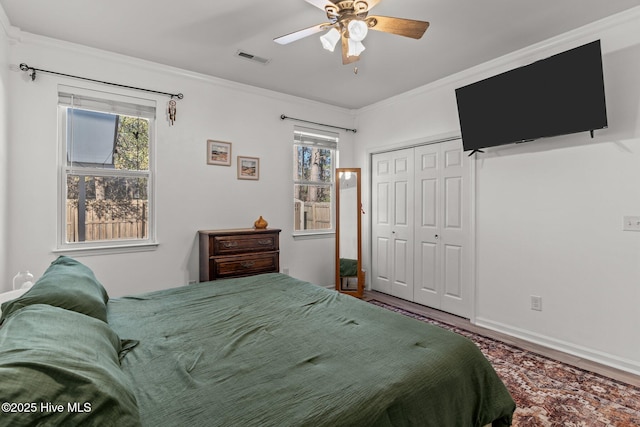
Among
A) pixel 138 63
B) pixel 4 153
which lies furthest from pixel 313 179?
pixel 4 153

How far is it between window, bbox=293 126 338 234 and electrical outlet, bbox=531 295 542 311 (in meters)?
2.61

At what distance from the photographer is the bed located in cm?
80

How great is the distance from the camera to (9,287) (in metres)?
2.79

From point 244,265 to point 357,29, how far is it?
8.18 ft

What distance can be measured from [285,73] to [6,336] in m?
3.29

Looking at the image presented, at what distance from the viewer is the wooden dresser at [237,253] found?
11.0ft

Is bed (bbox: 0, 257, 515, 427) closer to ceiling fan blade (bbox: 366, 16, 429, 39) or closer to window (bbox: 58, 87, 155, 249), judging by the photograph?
window (bbox: 58, 87, 155, 249)

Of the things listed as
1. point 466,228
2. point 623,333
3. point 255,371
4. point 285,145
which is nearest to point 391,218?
point 466,228

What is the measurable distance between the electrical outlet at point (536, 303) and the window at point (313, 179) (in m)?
Answer: 2.61

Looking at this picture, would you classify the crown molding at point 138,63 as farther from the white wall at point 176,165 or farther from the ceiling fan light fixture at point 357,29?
the ceiling fan light fixture at point 357,29

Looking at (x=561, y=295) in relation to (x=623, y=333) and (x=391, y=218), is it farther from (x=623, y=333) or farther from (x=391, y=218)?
(x=391, y=218)

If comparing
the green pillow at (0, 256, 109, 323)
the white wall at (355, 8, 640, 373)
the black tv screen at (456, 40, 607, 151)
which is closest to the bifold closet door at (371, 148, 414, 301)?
the white wall at (355, 8, 640, 373)

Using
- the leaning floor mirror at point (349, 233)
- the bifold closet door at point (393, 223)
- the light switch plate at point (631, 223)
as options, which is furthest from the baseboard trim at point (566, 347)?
the leaning floor mirror at point (349, 233)

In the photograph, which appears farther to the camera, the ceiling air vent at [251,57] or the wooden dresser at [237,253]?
the wooden dresser at [237,253]
